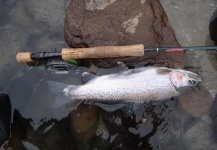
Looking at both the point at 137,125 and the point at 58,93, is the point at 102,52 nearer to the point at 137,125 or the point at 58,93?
the point at 58,93

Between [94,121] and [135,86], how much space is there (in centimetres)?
84

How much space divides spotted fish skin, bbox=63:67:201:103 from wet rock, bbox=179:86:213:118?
39cm

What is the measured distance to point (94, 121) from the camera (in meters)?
4.67

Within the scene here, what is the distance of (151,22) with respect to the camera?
4.51m

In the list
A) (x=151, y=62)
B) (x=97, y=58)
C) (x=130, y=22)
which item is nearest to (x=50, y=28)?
(x=97, y=58)

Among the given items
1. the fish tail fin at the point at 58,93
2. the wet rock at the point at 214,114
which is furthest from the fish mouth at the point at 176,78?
the fish tail fin at the point at 58,93

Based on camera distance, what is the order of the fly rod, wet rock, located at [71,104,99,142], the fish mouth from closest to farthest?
the fly rod, the fish mouth, wet rock, located at [71,104,99,142]

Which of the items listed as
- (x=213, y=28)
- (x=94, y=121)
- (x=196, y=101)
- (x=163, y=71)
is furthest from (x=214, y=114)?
(x=94, y=121)

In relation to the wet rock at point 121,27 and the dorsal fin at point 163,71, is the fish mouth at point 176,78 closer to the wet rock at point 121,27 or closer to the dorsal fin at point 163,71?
the dorsal fin at point 163,71

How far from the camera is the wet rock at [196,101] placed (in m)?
4.70

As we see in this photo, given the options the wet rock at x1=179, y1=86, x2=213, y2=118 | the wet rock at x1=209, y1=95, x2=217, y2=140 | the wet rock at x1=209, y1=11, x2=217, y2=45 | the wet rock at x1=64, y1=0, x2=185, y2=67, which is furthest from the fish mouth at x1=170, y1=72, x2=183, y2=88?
the wet rock at x1=209, y1=11, x2=217, y2=45

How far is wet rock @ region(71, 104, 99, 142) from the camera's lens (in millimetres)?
4641

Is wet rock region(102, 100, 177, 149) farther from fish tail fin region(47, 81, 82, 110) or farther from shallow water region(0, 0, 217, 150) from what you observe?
fish tail fin region(47, 81, 82, 110)

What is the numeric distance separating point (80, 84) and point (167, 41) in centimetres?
138
